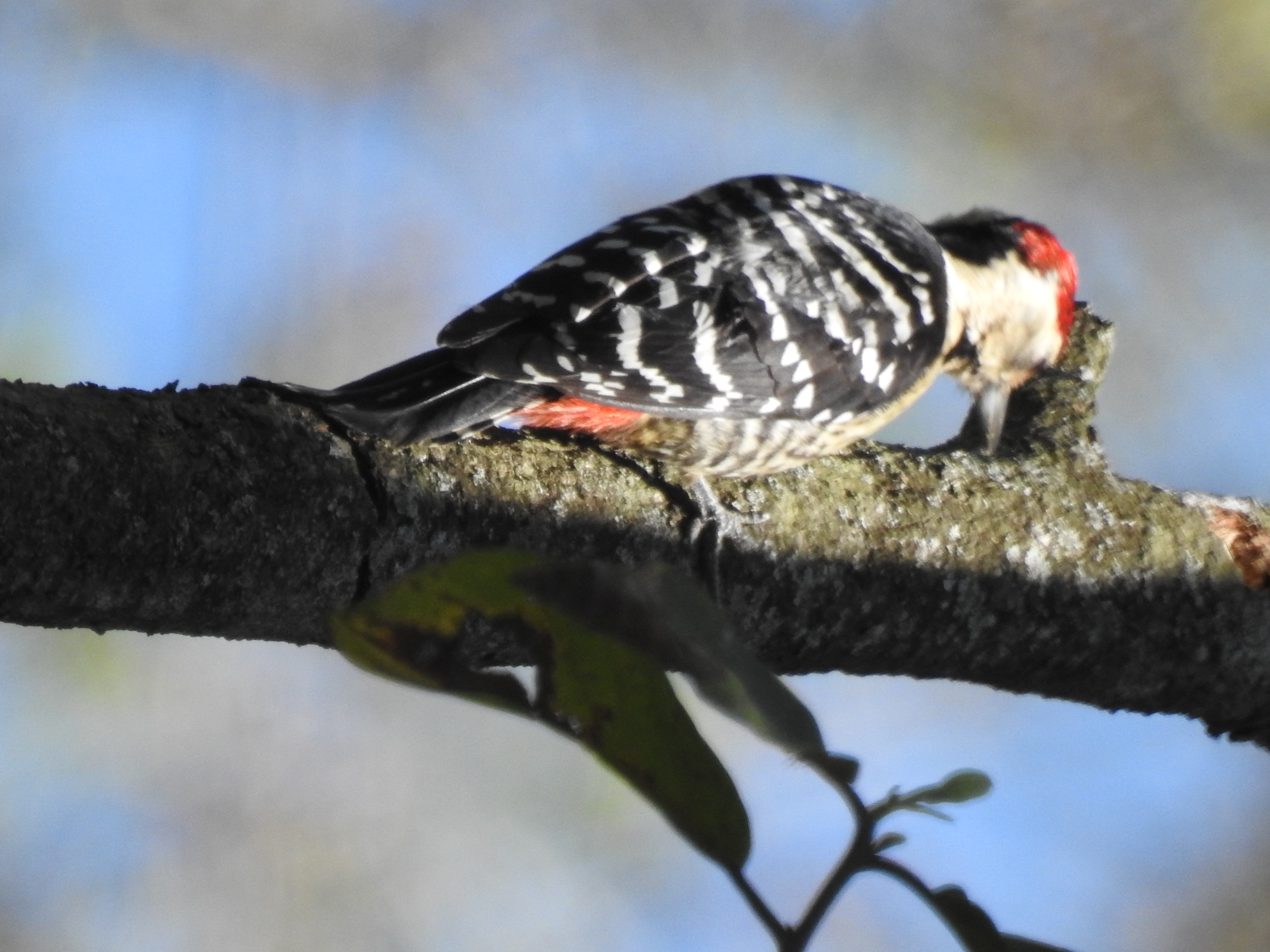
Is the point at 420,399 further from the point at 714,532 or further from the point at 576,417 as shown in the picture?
the point at 714,532

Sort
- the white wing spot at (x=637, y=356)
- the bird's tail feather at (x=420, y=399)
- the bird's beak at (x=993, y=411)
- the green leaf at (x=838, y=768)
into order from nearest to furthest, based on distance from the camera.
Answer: the green leaf at (x=838, y=768)
the bird's tail feather at (x=420, y=399)
the white wing spot at (x=637, y=356)
the bird's beak at (x=993, y=411)

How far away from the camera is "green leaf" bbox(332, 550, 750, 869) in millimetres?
697

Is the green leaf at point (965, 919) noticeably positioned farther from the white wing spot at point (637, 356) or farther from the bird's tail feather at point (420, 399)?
the white wing spot at point (637, 356)

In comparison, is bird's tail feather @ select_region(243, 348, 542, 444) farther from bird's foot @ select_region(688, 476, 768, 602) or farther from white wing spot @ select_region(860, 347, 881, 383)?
white wing spot @ select_region(860, 347, 881, 383)

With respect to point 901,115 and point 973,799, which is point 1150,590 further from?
point 901,115

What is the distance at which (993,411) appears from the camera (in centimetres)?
342

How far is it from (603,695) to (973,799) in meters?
0.20

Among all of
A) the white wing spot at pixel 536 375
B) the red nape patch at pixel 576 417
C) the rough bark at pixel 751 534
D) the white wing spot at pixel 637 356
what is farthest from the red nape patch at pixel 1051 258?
the white wing spot at pixel 536 375

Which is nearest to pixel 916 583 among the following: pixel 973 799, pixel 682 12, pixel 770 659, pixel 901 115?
pixel 770 659

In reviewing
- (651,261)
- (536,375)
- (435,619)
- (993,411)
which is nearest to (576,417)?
(536,375)

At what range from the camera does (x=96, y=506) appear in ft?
5.69

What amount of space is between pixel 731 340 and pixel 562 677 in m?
2.27

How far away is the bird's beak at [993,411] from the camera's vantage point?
3217mm

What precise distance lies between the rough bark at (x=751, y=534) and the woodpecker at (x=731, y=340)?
117mm
